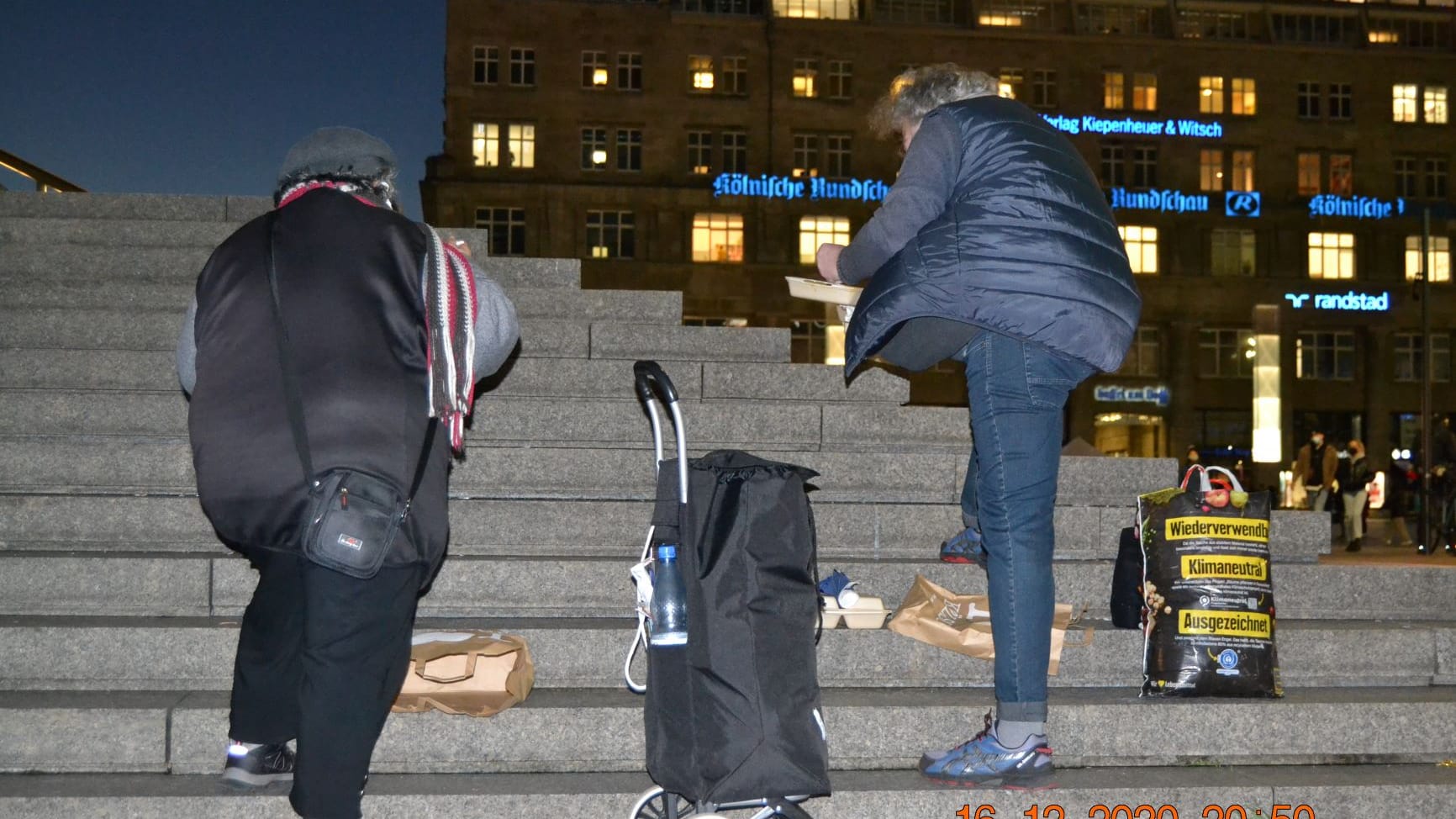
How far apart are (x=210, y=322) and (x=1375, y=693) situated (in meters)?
3.84

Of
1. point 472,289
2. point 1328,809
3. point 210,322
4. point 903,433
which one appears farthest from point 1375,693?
point 210,322

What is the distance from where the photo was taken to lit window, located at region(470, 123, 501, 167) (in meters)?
38.0

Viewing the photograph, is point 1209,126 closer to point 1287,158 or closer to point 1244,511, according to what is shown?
point 1287,158

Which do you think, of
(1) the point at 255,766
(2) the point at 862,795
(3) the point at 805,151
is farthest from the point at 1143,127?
(1) the point at 255,766

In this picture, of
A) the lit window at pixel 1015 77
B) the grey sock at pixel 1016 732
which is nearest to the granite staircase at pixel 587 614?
the grey sock at pixel 1016 732

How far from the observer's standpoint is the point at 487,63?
127 ft

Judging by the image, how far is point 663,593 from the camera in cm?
303

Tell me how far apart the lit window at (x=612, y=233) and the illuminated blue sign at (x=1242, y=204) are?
786 inches

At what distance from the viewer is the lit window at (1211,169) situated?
40.9 m

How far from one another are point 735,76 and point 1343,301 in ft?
72.0

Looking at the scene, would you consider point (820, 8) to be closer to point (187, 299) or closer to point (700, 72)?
point (700, 72)

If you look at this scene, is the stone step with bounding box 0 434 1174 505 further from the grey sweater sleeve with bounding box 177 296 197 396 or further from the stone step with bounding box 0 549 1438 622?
the grey sweater sleeve with bounding box 177 296 197 396
